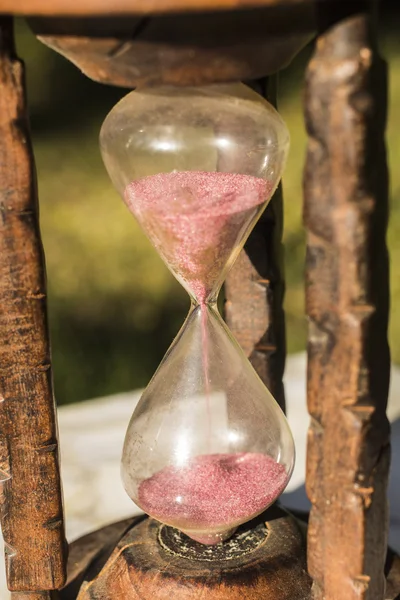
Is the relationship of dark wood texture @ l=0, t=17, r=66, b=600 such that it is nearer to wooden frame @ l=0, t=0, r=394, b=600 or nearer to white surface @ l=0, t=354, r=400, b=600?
wooden frame @ l=0, t=0, r=394, b=600

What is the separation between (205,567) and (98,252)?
159cm

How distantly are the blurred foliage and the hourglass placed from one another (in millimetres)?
1325

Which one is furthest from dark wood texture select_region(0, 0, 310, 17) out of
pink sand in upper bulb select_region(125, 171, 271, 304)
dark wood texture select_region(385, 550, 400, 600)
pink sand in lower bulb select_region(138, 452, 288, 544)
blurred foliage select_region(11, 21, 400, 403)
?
blurred foliage select_region(11, 21, 400, 403)

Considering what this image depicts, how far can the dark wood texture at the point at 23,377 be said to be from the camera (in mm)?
817

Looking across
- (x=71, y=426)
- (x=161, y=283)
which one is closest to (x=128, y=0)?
(x=71, y=426)

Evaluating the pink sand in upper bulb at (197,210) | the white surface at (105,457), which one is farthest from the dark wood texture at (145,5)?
the white surface at (105,457)

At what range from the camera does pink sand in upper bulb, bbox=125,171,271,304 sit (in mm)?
879

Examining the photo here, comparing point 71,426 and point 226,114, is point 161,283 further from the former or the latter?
point 226,114

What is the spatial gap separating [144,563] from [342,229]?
484 mm

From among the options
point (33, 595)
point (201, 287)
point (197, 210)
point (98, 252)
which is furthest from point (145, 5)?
point (98, 252)

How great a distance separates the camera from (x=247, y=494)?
3.32 feet

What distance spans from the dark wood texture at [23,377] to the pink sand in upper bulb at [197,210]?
0.40 feet

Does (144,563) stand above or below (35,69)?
below

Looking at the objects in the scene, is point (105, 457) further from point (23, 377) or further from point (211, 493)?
point (23, 377)
